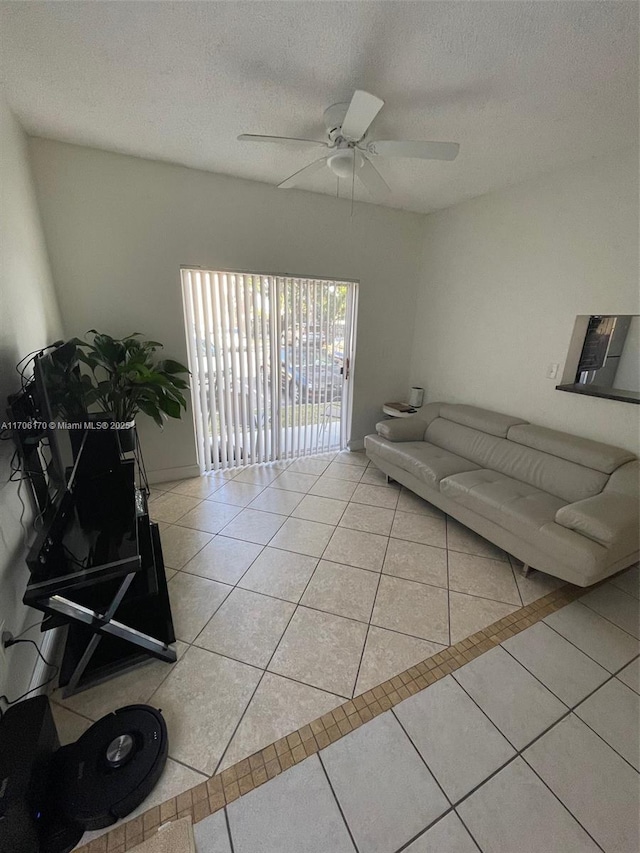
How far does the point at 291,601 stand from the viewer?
1936mm

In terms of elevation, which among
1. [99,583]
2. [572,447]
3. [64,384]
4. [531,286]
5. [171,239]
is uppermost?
[171,239]

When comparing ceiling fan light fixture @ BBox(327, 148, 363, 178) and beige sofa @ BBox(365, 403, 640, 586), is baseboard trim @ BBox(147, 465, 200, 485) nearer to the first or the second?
beige sofa @ BBox(365, 403, 640, 586)

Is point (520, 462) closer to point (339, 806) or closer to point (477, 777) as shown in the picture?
point (477, 777)

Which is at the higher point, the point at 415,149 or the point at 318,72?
the point at 318,72

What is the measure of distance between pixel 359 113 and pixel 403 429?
2.45 meters

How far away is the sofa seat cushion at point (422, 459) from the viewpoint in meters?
2.76

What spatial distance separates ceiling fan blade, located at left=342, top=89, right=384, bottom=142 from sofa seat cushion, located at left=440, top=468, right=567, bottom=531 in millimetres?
2240

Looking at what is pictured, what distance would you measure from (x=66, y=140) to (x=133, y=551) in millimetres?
2818

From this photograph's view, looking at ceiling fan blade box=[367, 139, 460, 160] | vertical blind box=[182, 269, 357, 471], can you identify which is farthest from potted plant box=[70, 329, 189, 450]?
ceiling fan blade box=[367, 139, 460, 160]

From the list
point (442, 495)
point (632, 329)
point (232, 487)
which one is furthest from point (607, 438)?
point (232, 487)

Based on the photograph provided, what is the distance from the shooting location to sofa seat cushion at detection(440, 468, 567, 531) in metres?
2.11

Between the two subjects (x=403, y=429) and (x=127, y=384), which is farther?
(x=403, y=429)

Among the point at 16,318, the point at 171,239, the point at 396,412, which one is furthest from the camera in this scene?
the point at 396,412

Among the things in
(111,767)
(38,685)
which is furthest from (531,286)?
(38,685)
